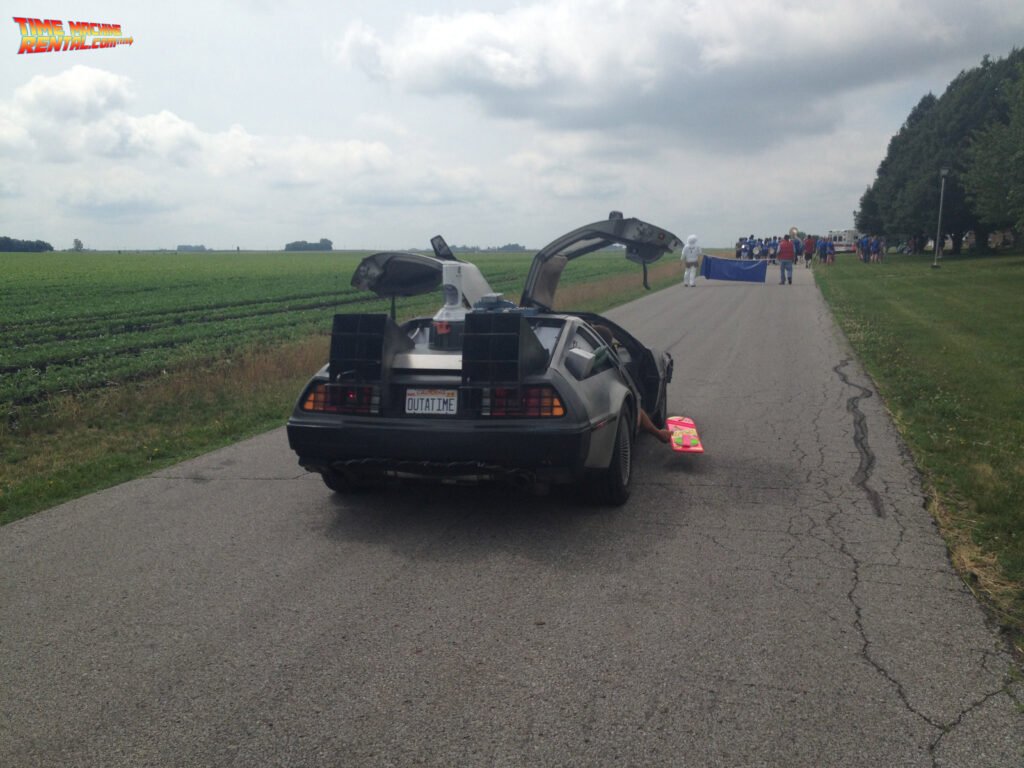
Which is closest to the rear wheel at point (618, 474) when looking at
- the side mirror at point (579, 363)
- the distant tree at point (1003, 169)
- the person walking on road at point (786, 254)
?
the side mirror at point (579, 363)

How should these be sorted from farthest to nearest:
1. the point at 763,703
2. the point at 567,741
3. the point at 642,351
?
the point at 642,351, the point at 763,703, the point at 567,741

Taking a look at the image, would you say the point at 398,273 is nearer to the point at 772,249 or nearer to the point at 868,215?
the point at 772,249

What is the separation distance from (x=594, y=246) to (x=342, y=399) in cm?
382

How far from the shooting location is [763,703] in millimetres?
3318

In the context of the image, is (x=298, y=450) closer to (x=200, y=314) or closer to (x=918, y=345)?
(x=918, y=345)

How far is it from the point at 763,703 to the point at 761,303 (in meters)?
23.6

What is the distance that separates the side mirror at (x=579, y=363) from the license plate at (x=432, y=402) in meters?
0.84

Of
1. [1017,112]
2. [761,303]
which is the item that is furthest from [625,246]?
[1017,112]

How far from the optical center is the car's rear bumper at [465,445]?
5305mm

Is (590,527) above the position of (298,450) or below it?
below

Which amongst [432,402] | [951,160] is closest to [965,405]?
[432,402]

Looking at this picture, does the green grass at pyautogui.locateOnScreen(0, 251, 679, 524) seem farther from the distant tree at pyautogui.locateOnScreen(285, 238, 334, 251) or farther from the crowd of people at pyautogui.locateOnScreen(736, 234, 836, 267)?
the distant tree at pyautogui.locateOnScreen(285, 238, 334, 251)

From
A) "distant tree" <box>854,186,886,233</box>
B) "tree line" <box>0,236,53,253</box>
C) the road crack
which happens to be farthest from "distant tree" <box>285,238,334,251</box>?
the road crack

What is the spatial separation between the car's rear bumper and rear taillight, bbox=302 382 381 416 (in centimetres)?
9
